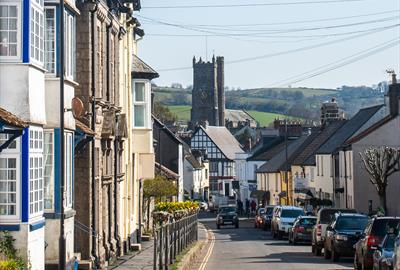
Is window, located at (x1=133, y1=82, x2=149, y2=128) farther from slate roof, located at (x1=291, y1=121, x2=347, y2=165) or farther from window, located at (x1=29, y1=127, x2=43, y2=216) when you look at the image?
slate roof, located at (x1=291, y1=121, x2=347, y2=165)

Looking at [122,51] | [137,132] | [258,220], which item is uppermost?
[122,51]

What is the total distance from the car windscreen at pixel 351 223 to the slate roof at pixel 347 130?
121ft

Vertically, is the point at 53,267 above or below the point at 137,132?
below

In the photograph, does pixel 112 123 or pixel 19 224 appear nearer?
pixel 19 224

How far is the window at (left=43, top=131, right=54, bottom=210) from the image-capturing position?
21.9 meters

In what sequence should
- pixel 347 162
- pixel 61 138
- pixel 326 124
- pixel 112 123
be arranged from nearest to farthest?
pixel 61 138, pixel 112 123, pixel 347 162, pixel 326 124

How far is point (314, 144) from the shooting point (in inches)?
3435

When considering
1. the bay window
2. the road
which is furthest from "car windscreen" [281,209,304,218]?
the bay window

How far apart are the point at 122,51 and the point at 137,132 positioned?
460cm

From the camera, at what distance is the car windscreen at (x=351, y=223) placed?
34375 millimetres

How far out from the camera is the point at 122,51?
36438mm

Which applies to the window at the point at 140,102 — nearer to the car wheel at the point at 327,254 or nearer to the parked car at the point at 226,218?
the car wheel at the point at 327,254

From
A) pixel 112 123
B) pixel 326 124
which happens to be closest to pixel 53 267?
pixel 112 123

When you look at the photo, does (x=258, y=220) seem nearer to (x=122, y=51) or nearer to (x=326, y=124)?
(x=326, y=124)
